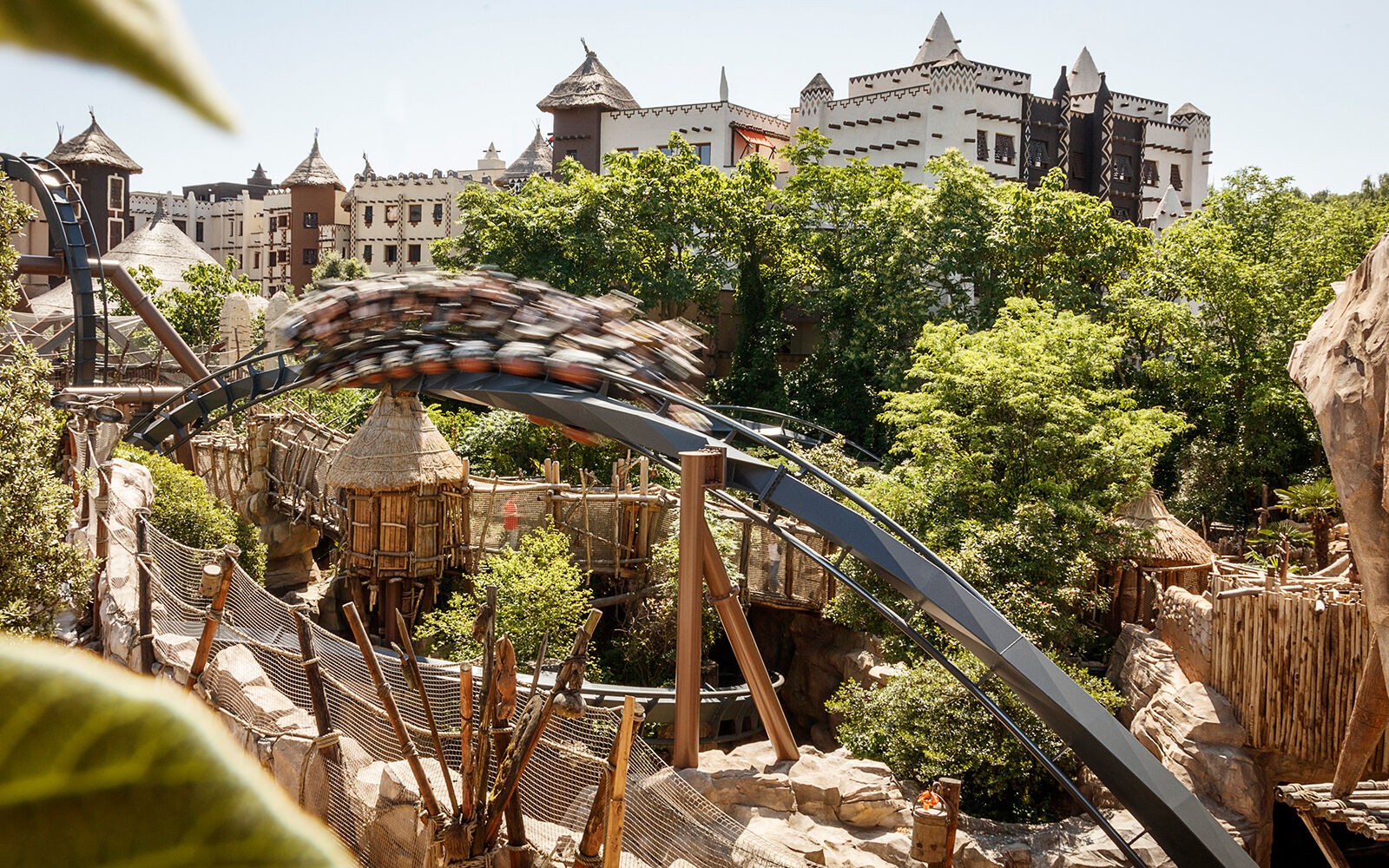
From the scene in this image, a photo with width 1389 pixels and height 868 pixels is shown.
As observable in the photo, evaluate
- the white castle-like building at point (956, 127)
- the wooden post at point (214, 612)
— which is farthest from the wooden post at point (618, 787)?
the white castle-like building at point (956, 127)

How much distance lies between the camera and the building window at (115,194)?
48719 mm

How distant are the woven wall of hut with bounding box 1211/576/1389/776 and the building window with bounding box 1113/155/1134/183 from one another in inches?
1151

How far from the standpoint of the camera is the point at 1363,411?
7723 millimetres

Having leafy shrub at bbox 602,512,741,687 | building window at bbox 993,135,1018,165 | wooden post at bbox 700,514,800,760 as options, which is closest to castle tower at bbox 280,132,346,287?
building window at bbox 993,135,1018,165

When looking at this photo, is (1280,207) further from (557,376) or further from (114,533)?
(114,533)

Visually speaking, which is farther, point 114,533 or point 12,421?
point 114,533

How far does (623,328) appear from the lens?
41.7ft

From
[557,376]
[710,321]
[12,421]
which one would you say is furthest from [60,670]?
[710,321]

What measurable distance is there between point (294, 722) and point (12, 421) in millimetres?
3552

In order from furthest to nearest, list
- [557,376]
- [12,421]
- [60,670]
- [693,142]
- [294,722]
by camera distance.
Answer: [693,142], [557,376], [294,722], [12,421], [60,670]

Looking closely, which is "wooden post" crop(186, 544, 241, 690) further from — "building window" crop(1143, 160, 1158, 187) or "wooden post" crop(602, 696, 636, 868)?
"building window" crop(1143, 160, 1158, 187)

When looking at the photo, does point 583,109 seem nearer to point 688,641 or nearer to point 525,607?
point 525,607

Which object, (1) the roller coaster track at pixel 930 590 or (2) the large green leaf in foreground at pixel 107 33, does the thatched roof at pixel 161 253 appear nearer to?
(1) the roller coaster track at pixel 930 590

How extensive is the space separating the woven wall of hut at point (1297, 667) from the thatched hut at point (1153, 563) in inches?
139
